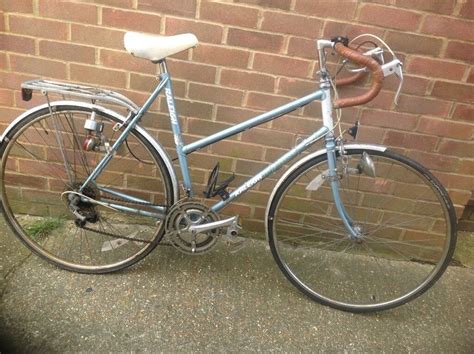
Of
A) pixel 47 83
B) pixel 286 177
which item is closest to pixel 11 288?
pixel 47 83

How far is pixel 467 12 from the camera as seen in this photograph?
2.11 metres

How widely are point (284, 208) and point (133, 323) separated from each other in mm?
1175

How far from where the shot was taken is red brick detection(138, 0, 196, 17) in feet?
7.05

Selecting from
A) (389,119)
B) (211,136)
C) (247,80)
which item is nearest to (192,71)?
(247,80)

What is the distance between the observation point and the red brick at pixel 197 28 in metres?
2.19

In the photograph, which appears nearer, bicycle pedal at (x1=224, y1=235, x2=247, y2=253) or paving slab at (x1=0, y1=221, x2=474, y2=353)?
paving slab at (x1=0, y1=221, x2=474, y2=353)

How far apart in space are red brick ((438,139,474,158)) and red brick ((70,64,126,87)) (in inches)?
75.5

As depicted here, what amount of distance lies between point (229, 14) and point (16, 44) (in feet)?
3.90

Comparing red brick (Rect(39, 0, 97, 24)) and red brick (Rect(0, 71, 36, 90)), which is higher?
red brick (Rect(39, 0, 97, 24))

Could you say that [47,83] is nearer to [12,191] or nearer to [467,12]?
[12,191]

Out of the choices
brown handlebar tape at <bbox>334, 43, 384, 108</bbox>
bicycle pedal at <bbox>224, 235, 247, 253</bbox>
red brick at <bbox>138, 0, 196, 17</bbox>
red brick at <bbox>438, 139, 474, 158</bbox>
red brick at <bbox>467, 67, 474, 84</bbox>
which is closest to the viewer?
brown handlebar tape at <bbox>334, 43, 384, 108</bbox>

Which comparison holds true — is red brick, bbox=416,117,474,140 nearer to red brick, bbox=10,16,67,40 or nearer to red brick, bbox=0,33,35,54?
red brick, bbox=10,16,67,40

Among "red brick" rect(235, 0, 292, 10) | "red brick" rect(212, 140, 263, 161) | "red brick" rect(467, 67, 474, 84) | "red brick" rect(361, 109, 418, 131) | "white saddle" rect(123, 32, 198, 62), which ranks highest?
"red brick" rect(235, 0, 292, 10)


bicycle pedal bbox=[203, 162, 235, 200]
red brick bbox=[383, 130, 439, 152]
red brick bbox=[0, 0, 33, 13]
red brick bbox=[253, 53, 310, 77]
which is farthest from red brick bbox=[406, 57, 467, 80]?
red brick bbox=[0, 0, 33, 13]
